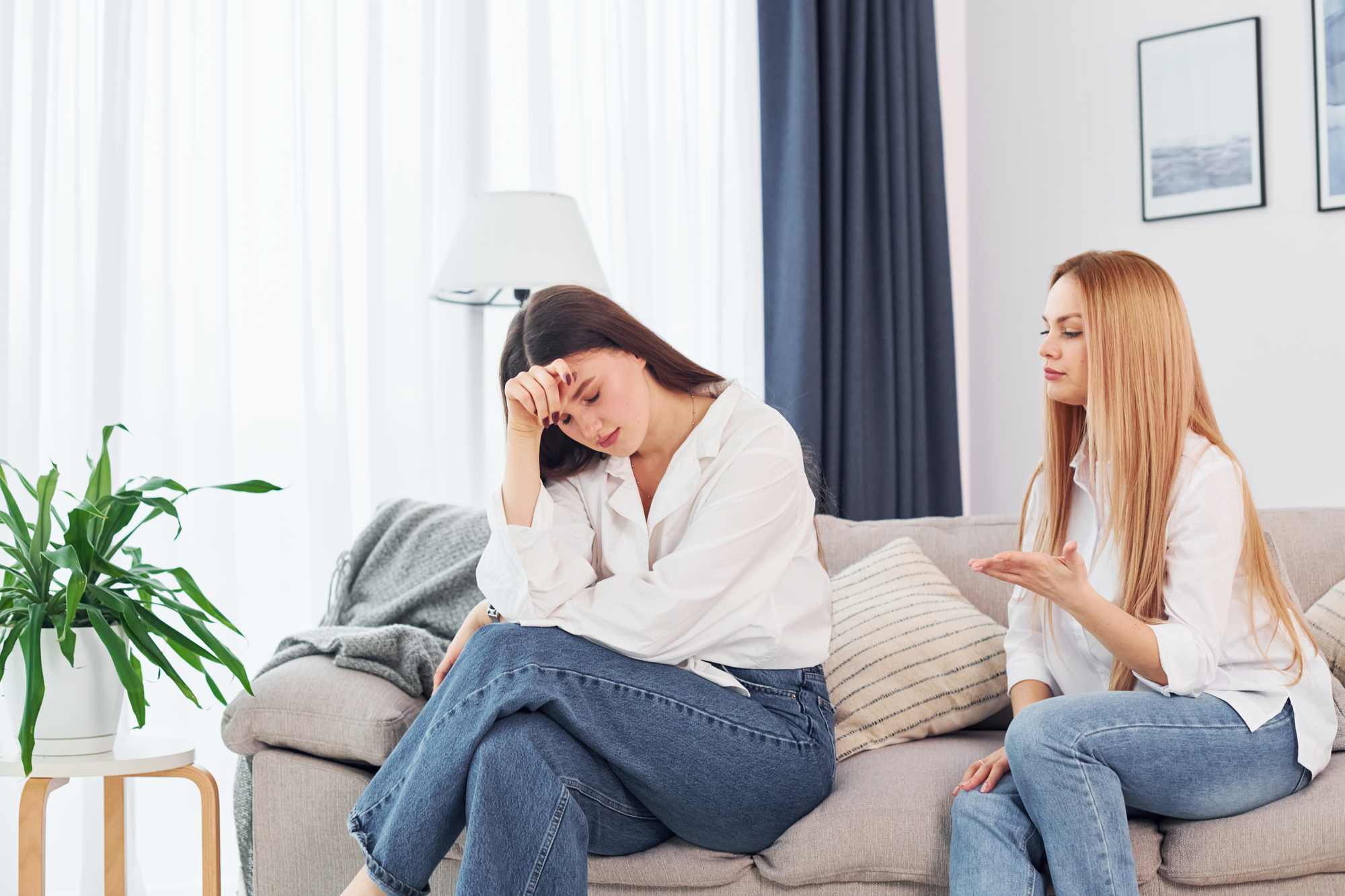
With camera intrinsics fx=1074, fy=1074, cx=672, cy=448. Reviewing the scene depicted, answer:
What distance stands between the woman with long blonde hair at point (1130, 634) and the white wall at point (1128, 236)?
128 cm

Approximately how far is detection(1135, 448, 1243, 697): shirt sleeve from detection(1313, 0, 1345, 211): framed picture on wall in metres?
1.44

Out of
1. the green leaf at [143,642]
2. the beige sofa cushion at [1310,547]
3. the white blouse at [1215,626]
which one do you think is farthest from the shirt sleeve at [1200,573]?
the green leaf at [143,642]

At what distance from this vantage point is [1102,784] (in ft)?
4.02

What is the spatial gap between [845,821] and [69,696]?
1.10 m

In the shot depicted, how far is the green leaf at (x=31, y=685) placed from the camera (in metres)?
1.45

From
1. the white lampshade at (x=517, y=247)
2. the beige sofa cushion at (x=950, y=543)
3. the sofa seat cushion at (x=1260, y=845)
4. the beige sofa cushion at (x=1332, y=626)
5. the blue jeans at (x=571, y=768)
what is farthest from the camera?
the white lampshade at (x=517, y=247)

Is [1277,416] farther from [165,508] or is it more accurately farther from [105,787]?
[105,787]

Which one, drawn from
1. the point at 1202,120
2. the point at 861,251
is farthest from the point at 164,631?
the point at 1202,120

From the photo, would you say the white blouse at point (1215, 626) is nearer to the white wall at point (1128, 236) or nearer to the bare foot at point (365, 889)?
the bare foot at point (365, 889)

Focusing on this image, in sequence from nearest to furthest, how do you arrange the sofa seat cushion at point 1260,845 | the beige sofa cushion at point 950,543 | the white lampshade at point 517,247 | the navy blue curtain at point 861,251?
the sofa seat cushion at point 1260,845
the beige sofa cushion at point 950,543
the white lampshade at point 517,247
the navy blue curtain at point 861,251

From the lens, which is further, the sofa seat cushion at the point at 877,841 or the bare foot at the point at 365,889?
the sofa seat cushion at the point at 877,841

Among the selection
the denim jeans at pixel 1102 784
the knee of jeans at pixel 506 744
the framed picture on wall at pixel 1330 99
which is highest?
the framed picture on wall at pixel 1330 99

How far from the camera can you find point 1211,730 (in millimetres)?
1279

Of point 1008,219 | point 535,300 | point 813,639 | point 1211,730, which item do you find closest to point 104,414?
point 535,300
